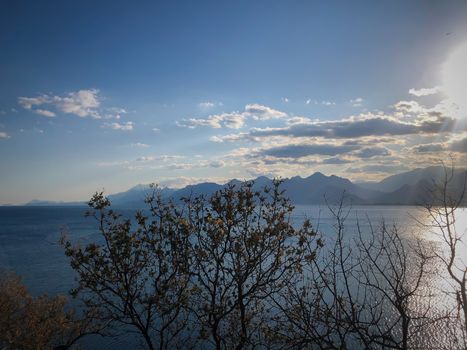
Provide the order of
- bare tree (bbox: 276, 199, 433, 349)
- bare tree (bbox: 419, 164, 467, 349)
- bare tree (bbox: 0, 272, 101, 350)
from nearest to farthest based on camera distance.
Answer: bare tree (bbox: 419, 164, 467, 349)
bare tree (bbox: 276, 199, 433, 349)
bare tree (bbox: 0, 272, 101, 350)

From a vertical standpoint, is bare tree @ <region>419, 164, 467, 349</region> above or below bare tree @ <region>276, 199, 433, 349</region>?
above

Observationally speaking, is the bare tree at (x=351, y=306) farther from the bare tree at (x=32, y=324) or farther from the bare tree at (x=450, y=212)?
the bare tree at (x=32, y=324)

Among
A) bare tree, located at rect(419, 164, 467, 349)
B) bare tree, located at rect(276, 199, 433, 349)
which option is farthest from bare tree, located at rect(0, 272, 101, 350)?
bare tree, located at rect(419, 164, 467, 349)

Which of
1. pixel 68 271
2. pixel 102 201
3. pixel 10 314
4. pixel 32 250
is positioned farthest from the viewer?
pixel 32 250

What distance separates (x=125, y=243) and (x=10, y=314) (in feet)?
95.6

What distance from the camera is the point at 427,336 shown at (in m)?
41.8

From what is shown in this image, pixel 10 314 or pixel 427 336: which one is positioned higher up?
pixel 10 314

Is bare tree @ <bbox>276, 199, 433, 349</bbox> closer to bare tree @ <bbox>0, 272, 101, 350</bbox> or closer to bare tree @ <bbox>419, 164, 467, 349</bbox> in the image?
bare tree @ <bbox>419, 164, 467, 349</bbox>

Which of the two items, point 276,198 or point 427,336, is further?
point 427,336

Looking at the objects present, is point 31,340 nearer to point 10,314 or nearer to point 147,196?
point 10,314

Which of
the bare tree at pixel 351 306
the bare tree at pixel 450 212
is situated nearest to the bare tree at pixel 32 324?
the bare tree at pixel 351 306

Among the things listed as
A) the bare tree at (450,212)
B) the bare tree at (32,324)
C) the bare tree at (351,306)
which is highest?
the bare tree at (450,212)

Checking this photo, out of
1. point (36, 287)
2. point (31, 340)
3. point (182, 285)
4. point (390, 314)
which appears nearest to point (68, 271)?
point (36, 287)

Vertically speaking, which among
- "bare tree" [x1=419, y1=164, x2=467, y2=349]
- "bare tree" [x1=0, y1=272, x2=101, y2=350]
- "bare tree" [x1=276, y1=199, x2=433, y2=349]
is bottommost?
"bare tree" [x1=0, y1=272, x2=101, y2=350]
